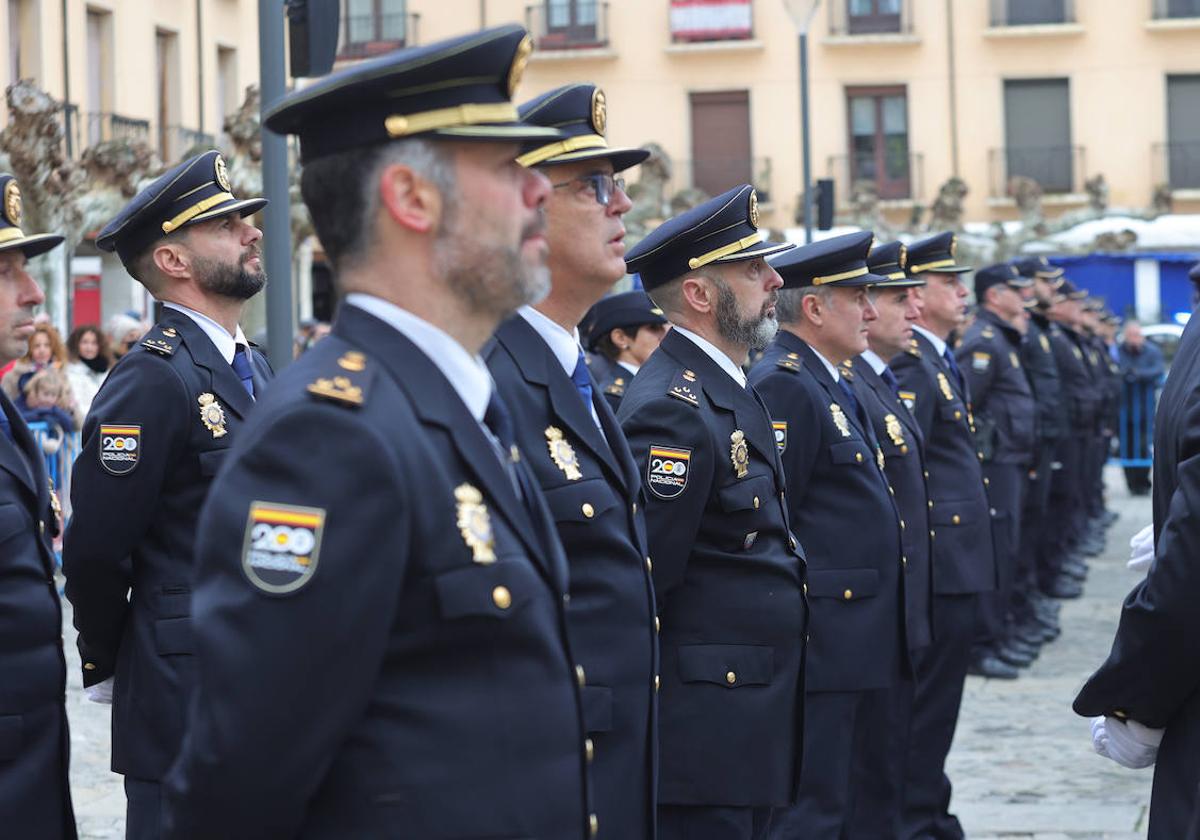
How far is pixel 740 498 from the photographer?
4.97 metres

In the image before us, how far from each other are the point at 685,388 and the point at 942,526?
3777 millimetres

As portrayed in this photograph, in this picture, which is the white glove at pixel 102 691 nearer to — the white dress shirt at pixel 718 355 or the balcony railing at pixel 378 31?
the white dress shirt at pixel 718 355

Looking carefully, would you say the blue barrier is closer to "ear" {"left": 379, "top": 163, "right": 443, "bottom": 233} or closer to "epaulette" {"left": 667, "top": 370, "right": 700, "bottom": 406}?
"epaulette" {"left": 667, "top": 370, "right": 700, "bottom": 406}

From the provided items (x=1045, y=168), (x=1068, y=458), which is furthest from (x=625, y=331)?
(x=1045, y=168)

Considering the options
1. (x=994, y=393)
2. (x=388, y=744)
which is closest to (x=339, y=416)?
(x=388, y=744)

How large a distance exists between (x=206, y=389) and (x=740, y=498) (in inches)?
54.0

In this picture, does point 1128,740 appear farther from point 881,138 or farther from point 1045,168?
point 881,138

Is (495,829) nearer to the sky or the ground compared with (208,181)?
nearer to the ground

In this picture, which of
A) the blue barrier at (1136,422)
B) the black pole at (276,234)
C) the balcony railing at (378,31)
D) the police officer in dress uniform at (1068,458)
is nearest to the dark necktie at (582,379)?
the black pole at (276,234)

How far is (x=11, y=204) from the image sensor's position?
5.02 meters

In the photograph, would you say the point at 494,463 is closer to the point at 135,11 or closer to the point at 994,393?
the point at 994,393

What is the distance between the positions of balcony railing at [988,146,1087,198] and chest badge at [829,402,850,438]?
108ft

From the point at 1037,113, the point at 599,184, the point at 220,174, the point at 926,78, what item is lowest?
the point at 599,184

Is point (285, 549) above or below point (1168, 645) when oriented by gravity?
above
